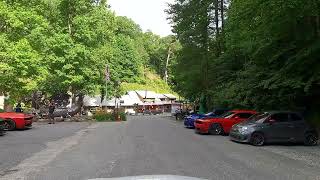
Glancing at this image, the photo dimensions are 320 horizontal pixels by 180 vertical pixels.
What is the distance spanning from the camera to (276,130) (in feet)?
75.4

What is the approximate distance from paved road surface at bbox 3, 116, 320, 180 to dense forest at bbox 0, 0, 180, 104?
17.5 metres

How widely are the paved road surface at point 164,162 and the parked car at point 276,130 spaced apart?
119 cm

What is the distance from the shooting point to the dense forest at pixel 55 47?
36.8 meters

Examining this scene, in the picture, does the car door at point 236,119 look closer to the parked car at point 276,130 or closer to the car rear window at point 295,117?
the parked car at point 276,130

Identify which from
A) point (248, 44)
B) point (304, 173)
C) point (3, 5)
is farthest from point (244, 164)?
point (3, 5)

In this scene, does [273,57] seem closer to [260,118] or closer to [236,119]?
[236,119]

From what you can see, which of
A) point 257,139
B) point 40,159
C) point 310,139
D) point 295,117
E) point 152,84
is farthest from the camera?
point 152,84

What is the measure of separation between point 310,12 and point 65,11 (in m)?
35.6

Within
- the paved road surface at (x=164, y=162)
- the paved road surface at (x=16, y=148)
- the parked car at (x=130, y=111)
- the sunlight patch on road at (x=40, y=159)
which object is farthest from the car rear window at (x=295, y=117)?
the parked car at (x=130, y=111)

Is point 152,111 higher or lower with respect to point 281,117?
higher

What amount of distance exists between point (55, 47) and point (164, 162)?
39.5m

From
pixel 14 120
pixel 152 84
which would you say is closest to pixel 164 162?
pixel 14 120

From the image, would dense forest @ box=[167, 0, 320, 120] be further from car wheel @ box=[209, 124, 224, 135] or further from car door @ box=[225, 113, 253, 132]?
car wheel @ box=[209, 124, 224, 135]

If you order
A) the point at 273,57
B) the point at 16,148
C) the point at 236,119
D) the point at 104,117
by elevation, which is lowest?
the point at 16,148
